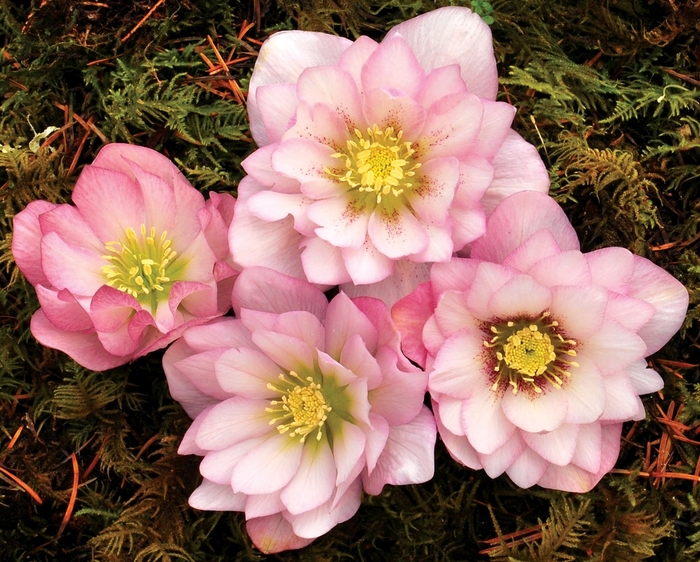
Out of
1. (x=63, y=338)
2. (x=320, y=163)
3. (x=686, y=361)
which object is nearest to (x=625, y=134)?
(x=686, y=361)

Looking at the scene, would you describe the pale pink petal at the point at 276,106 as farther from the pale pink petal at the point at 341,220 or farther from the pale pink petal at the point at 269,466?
the pale pink petal at the point at 269,466

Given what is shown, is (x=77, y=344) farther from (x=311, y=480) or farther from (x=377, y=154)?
(x=377, y=154)

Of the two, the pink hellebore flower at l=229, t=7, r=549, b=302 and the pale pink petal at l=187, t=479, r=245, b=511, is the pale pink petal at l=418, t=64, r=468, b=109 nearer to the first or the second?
the pink hellebore flower at l=229, t=7, r=549, b=302

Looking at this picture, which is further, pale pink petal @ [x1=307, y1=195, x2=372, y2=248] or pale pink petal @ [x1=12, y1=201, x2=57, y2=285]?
pale pink petal @ [x1=12, y1=201, x2=57, y2=285]

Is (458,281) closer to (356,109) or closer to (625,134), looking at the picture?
(356,109)

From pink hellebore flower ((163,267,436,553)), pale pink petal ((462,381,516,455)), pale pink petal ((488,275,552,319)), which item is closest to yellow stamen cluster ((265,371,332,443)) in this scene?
pink hellebore flower ((163,267,436,553))

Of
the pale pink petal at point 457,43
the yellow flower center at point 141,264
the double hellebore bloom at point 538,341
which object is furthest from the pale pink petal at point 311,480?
the pale pink petal at point 457,43

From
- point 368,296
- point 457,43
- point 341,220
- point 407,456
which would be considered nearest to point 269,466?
point 407,456
